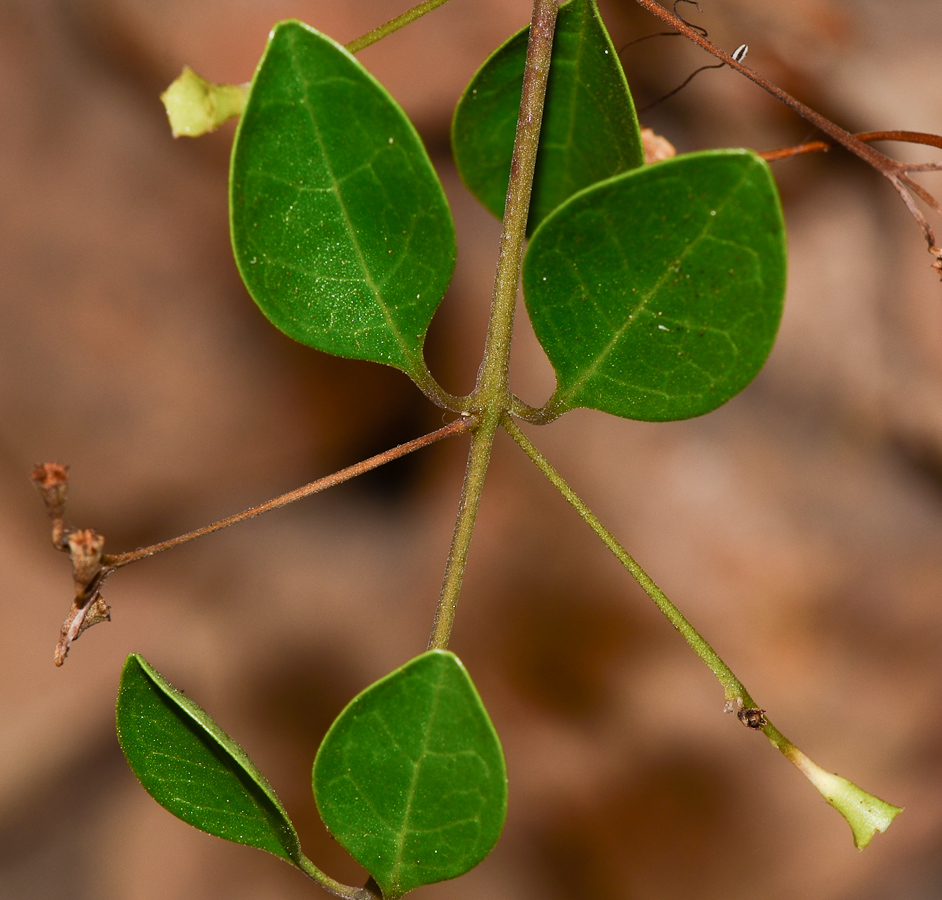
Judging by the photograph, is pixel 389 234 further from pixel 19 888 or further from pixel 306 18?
pixel 19 888

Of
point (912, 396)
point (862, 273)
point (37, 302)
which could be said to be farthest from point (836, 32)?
point (37, 302)

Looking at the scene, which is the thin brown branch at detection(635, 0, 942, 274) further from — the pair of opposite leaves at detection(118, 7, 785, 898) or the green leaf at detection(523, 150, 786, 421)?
the green leaf at detection(523, 150, 786, 421)

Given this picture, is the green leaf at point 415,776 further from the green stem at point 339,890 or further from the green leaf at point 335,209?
the green leaf at point 335,209

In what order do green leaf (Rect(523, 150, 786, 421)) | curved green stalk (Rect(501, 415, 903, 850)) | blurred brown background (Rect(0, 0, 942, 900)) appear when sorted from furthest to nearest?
blurred brown background (Rect(0, 0, 942, 900))
curved green stalk (Rect(501, 415, 903, 850))
green leaf (Rect(523, 150, 786, 421))

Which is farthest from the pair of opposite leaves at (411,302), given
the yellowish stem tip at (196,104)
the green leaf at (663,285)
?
the yellowish stem tip at (196,104)

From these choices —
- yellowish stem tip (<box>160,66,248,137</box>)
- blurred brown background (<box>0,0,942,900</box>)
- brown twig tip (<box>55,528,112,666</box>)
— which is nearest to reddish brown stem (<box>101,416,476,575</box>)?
brown twig tip (<box>55,528,112,666</box>)
